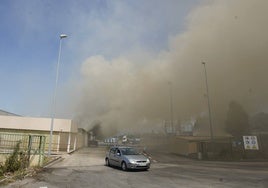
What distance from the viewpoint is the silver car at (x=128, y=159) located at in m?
13.6

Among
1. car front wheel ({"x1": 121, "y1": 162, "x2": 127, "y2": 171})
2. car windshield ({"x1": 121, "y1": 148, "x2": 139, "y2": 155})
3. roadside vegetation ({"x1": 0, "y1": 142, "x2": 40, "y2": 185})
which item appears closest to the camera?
roadside vegetation ({"x1": 0, "y1": 142, "x2": 40, "y2": 185})

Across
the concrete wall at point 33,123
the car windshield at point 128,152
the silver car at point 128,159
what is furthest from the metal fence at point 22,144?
the concrete wall at point 33,123

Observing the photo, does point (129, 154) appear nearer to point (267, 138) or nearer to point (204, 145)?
point (204, 145)

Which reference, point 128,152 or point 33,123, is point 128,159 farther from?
point 33,123

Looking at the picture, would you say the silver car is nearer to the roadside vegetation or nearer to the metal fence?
the metal fence

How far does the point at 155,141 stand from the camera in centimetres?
5553

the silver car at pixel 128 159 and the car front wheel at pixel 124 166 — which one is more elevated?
the silver car at pixel 128 159

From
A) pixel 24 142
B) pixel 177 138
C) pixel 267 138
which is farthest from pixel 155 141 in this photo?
pixel 24 142

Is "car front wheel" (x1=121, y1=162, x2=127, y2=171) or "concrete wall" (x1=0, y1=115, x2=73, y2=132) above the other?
"concrete wall" (x1=0, y1=115, x2=73, y2=132)

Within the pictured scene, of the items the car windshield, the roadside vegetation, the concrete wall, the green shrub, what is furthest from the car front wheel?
the concrete wall

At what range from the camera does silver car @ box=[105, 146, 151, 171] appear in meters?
13.6

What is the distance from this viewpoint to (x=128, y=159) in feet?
45.2

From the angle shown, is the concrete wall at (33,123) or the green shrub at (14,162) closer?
the green shrub at (14,162)

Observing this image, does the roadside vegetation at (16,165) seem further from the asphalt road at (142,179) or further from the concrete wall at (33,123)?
the concrete wall at (33,123)
